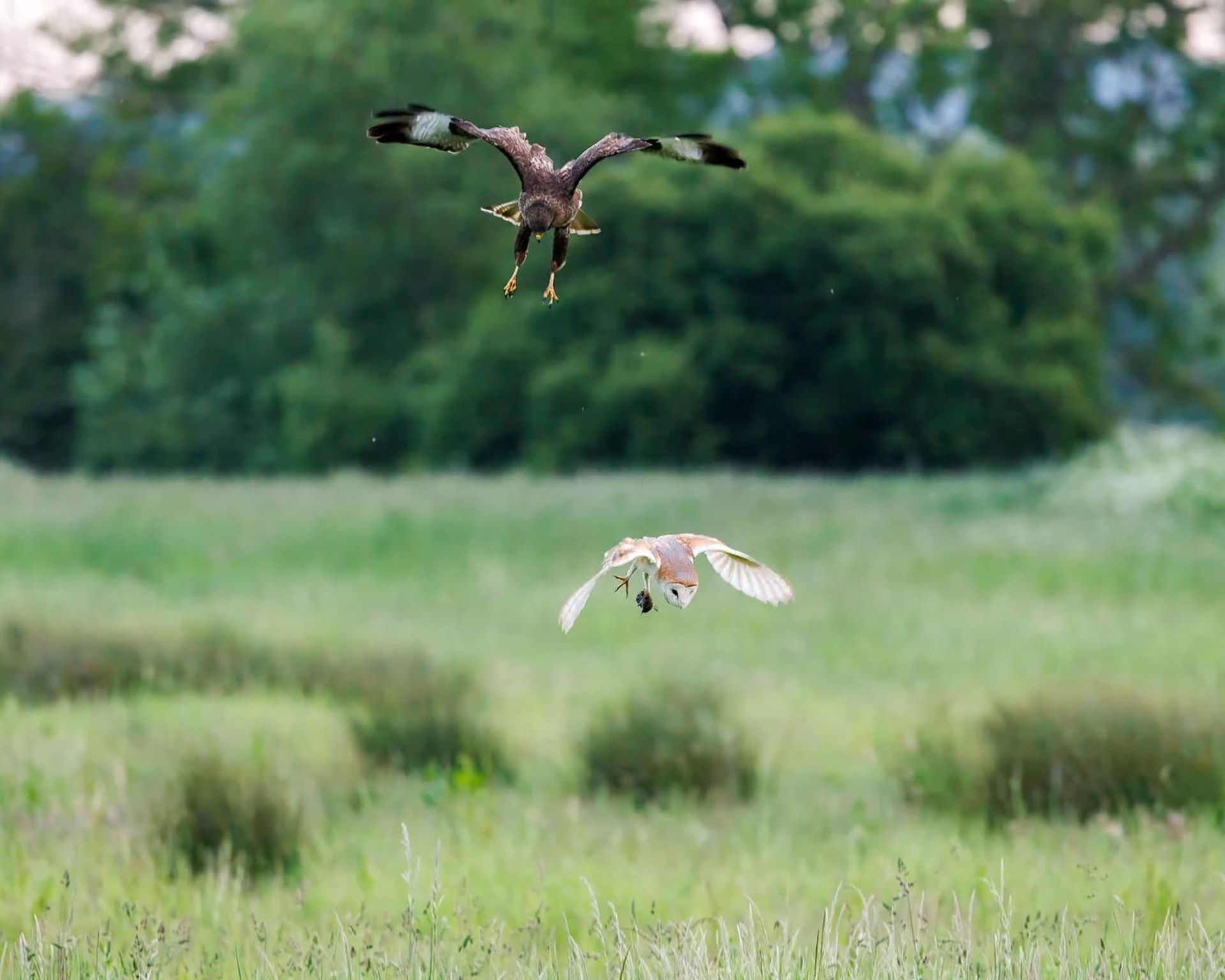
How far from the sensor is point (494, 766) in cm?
877

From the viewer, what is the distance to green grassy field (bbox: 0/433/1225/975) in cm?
591

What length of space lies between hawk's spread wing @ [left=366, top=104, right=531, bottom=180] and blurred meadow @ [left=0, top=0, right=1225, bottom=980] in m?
2.12

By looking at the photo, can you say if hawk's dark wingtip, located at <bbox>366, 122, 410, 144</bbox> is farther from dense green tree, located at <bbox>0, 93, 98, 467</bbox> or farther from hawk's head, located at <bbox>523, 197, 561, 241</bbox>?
dense green tree, located at <bbox>0, 93, 98, 467</bbox>

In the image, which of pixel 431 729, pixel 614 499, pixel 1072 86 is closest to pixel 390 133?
pixel 431 729

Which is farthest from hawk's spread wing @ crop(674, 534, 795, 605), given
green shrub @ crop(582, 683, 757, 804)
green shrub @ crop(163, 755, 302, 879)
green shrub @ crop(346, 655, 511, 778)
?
green shrub @ crop(346, 655, 511, 778)

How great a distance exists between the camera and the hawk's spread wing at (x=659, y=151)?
94.8 inches

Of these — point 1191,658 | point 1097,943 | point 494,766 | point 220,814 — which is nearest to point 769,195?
point 1191,658

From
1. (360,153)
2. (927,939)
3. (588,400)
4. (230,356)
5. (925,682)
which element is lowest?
(230,356)

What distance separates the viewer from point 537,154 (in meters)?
2.56

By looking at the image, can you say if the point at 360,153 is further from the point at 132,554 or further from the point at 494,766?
the point at 494,766

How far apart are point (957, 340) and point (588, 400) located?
638 centimetres

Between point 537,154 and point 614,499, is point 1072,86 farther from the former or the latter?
point 537,154

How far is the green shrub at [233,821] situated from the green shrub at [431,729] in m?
1.50

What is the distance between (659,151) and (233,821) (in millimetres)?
5102
